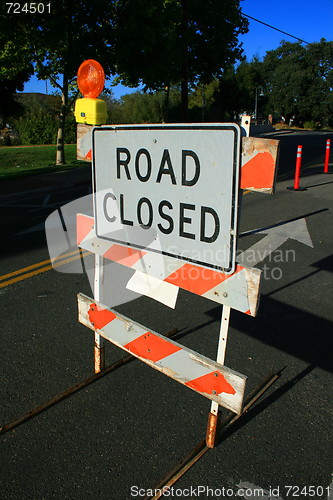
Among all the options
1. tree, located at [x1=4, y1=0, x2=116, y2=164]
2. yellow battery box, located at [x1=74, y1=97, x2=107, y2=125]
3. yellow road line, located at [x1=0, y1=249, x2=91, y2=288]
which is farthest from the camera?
tree, located at [x1=4, y1=0, x2=116, y2=164]

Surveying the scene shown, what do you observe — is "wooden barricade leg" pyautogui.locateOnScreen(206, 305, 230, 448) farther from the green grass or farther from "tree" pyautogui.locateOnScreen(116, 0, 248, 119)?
"tree" pyautogui.locateOnScreen(116, 0, 248, 119)

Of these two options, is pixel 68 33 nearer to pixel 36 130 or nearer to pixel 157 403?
pixel 157 403

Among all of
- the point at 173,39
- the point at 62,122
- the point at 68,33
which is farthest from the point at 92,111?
the point at 173,39

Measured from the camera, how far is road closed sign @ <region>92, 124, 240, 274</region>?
2.14 m

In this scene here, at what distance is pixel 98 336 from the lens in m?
3.23

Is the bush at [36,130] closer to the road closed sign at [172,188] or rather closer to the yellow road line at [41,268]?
the yellow road line at [41,268]

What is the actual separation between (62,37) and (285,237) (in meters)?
11.5

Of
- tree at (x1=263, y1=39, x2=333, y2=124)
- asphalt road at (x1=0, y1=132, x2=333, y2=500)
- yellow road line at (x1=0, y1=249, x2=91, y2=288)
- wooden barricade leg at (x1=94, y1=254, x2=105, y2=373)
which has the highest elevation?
tree at (x1=263, y1=39, x2=333, y2=124)

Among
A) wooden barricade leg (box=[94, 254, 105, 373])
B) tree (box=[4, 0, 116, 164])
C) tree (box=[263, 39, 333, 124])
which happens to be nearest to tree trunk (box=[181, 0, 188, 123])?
tree (box=[4, 0, 116, 164])

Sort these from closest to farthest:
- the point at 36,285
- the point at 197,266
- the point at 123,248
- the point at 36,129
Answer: the point at 197,266, the point at 123,248, the point at 36,285, the point at 36,129

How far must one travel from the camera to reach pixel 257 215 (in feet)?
29.6

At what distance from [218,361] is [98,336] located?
1150 mm

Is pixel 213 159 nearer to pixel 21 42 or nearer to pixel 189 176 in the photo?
pixel 189 176

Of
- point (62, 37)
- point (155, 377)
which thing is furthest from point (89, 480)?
point (62, 37)
